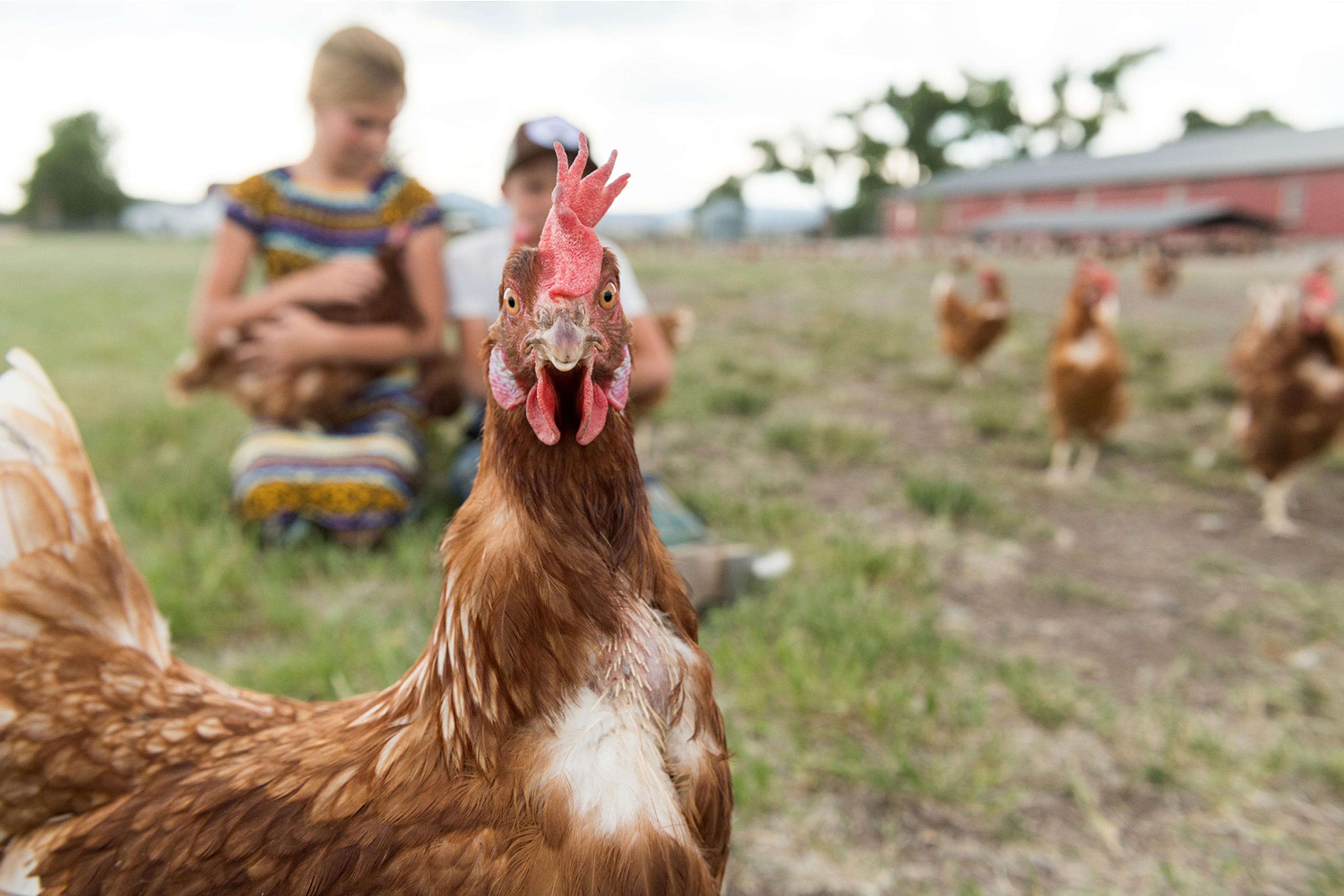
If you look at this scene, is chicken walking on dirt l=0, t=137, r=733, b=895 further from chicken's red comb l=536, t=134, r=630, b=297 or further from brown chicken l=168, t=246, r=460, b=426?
brown chicken l=168, t=246, r=460, b=426

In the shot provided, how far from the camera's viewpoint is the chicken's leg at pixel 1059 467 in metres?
4.64

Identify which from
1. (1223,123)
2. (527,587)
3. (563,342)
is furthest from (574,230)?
(1223,123)

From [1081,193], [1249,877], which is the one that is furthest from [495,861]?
[1081,193]

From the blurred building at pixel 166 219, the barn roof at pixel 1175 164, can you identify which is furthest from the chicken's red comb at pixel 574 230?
the blurred building at pixel 166 219

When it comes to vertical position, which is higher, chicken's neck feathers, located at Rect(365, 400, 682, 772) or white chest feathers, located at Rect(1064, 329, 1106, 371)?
chicken's neck feathers, located at Rect(365, 400, 682, 772)

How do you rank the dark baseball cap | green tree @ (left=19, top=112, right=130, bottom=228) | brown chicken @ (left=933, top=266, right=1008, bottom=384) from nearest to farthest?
the dark baseball cap, brown chicken @ (left=933, top=266, right=1008, bottom=384), green tree @ (left=19, top=112, right=130, bottom=228)

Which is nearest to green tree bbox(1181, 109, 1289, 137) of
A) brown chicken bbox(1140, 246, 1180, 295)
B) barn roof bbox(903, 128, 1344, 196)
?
barn roof bbox(903, 128, 1344, 196)

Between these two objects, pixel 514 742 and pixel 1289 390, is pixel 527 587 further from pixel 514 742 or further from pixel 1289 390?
pixel 1289 390

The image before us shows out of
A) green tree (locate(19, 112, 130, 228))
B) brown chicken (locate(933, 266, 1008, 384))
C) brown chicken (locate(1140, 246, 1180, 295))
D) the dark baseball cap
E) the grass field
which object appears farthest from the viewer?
green tree (locate(19, 112, 130, 228))

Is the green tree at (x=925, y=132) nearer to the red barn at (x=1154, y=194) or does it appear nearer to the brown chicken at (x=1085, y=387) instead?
the red barn at (x=1154, y=194)

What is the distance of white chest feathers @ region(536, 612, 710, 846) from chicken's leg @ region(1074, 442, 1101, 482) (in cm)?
432

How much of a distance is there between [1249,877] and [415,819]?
6.32 ft

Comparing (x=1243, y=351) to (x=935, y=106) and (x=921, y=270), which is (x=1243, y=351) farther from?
(x=935, y=106)

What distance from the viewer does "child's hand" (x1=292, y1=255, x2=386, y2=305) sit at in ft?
10.00
